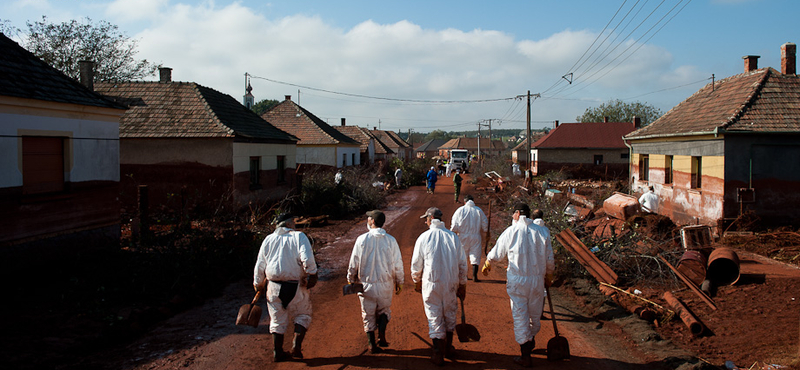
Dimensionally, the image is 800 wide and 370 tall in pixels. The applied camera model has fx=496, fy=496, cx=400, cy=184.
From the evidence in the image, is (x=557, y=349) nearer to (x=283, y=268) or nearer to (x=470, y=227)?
(x=283, y=268)

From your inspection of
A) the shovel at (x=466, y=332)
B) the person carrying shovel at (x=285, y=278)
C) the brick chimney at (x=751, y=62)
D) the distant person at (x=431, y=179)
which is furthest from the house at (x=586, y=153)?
the person carrying shovel at (x=285, y=278)

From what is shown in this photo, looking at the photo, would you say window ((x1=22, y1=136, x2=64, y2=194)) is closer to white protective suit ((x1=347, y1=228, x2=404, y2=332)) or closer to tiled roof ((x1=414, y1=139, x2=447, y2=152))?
white protective suit ((x1=347, y1=228, x2=404, y2=332))

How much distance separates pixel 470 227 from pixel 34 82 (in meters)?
8.60

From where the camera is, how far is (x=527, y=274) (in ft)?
Answer: 18.5

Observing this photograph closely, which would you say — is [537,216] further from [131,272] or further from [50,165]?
[50,165]

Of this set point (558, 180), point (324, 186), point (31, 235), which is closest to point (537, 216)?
point (31, 235)

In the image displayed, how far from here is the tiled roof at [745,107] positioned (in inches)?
520

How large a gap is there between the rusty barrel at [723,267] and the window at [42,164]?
12.1m

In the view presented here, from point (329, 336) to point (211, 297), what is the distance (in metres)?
3.01

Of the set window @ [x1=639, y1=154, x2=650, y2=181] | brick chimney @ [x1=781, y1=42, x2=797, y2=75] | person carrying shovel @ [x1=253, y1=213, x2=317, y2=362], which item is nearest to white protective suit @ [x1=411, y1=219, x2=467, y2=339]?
person carrying shovel @ [x1=253, y1=213, x2=317, y2=362]

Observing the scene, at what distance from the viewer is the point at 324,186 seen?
2050 cm

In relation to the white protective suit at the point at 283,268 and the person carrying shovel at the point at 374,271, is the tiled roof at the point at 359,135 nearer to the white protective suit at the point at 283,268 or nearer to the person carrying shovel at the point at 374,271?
the person carrying shovel at the point at 374,271

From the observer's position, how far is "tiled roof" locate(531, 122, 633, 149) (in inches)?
1518

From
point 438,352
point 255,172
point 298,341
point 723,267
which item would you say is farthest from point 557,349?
point 255,172
